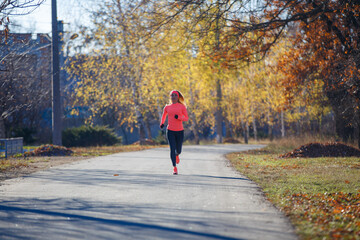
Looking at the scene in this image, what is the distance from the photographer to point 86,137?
2941cm

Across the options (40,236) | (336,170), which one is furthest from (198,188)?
(336,170)

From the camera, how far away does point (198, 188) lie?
8.62m

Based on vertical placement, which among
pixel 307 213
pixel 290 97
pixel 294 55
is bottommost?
pixel 307 213

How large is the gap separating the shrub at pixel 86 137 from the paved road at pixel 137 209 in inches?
738

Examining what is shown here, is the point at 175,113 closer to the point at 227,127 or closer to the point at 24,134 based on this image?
the point at 24,134

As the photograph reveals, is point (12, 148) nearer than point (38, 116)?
Yes

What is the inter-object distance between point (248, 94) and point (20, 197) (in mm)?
31644

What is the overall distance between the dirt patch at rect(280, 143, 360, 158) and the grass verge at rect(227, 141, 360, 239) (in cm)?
304

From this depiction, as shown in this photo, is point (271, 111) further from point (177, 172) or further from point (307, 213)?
point (307, 213)

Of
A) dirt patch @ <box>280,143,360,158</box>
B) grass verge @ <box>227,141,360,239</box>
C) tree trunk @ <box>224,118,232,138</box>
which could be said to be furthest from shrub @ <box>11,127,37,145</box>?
tree trunk @ <box>224,118,232,138</box>

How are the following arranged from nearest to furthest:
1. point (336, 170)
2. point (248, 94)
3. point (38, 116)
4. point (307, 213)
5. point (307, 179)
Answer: point (307, 213)
point (307, 179)
point (336, 170)
point (38, 116)
point (248, 94)

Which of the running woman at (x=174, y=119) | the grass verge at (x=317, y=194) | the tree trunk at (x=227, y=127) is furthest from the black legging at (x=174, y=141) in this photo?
the tree trunk at (x=227, y=127)

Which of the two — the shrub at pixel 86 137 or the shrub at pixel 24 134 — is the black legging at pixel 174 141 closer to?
the shrub at pixel 86 137

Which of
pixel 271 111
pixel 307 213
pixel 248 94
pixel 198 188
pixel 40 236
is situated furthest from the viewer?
pixel 271 111
